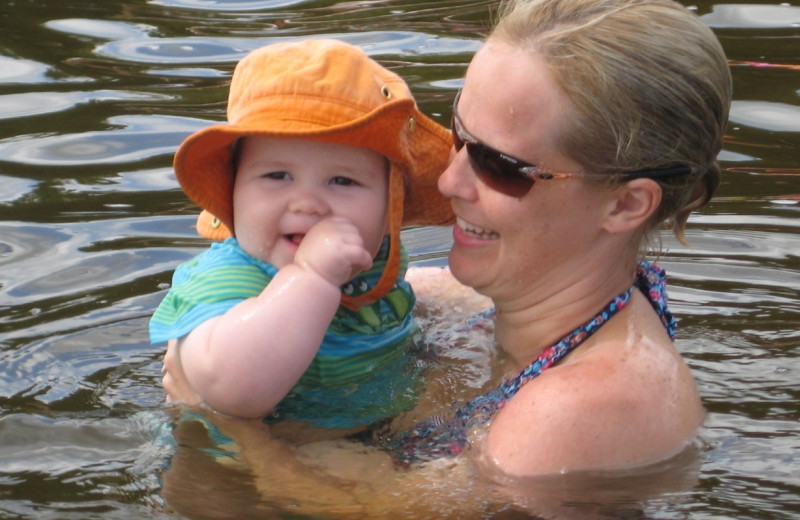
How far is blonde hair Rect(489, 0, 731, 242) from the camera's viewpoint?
355cm

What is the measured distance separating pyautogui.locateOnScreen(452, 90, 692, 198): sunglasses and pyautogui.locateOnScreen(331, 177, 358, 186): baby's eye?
354 mm

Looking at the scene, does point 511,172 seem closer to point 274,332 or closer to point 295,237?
point 295,237

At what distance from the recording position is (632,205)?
3775 millimetres

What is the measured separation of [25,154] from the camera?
698cm

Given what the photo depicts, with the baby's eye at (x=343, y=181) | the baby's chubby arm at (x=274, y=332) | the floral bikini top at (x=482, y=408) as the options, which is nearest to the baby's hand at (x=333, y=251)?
the baby's chubby arm at (x=274, y=332)

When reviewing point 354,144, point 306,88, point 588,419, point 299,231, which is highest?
point 306,88

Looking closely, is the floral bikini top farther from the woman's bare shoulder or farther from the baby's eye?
the baby's eye

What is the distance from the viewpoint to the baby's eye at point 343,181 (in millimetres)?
3812

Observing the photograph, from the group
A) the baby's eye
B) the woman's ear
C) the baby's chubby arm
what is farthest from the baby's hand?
the woman's ear

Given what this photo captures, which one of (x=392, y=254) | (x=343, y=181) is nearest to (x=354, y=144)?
(x=343, y=181)

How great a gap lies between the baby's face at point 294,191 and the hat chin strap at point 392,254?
2.2 inches

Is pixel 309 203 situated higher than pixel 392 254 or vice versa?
pixel 309 203

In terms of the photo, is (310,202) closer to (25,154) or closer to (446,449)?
(446,449)

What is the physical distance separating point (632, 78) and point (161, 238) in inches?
120
